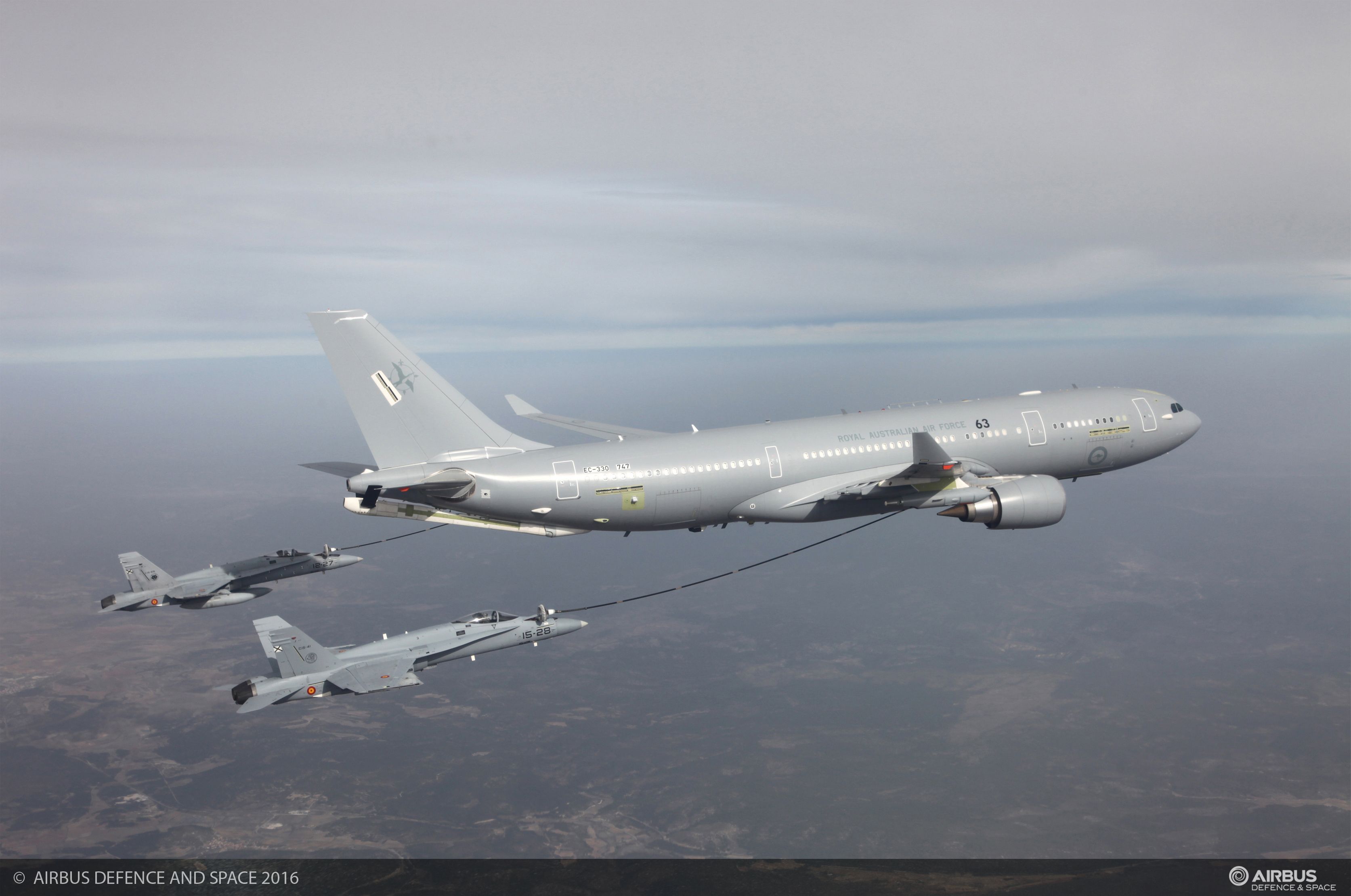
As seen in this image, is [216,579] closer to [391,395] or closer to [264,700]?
[264,700]

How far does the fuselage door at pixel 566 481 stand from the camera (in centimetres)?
3903

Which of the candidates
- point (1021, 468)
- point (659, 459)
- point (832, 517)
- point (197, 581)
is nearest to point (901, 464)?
point (832, 517)

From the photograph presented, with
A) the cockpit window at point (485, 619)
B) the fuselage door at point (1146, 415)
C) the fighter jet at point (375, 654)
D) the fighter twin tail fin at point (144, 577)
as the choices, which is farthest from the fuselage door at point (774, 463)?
the fighter twin tail fin at point (144, 577)

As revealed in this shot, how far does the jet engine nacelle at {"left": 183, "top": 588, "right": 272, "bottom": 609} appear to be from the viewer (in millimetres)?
71188

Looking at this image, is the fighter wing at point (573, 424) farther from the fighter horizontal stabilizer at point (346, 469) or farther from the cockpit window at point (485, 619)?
the cockpit window at point (485, 619)

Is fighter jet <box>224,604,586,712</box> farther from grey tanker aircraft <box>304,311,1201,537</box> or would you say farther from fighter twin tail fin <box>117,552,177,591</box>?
fighter twin tail fin <box>117,552,177,591</box>

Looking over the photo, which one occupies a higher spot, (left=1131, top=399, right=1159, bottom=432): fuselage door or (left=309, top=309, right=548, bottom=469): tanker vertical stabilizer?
(left=309, top=309, right=548, bottom=469): tanker vertical stabilizer

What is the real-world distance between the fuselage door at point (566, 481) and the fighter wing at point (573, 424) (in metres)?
9.41

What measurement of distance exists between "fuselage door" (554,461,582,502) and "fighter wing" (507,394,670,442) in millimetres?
9407

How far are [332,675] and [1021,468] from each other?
61.2m

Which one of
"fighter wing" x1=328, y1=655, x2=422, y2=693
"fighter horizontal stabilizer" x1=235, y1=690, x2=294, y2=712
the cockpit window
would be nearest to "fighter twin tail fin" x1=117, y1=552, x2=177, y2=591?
"fighter horizontal stabilizer" x1=235, y1=690, x2=294, y2=712

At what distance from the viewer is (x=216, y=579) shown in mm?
79188

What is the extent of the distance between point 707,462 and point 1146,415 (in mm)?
33826

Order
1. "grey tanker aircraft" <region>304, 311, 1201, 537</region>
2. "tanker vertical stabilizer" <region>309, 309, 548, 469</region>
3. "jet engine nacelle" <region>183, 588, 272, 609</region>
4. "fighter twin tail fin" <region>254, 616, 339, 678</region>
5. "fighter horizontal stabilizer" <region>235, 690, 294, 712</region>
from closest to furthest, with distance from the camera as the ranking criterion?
"tanker vertical stabilizer" <region>309, 309, 548, 469</region>
"grey tanker aircraft" <region>304, 311, 1201, 537</region>
"fighter horizontal stabilizer" <region>235, 690, 294, 712</region>
"fighter twin tail fin" <region>254, 616, 339, 678</region>
"jet engine nacelle" <region>183, 588, 272, 609</region>
